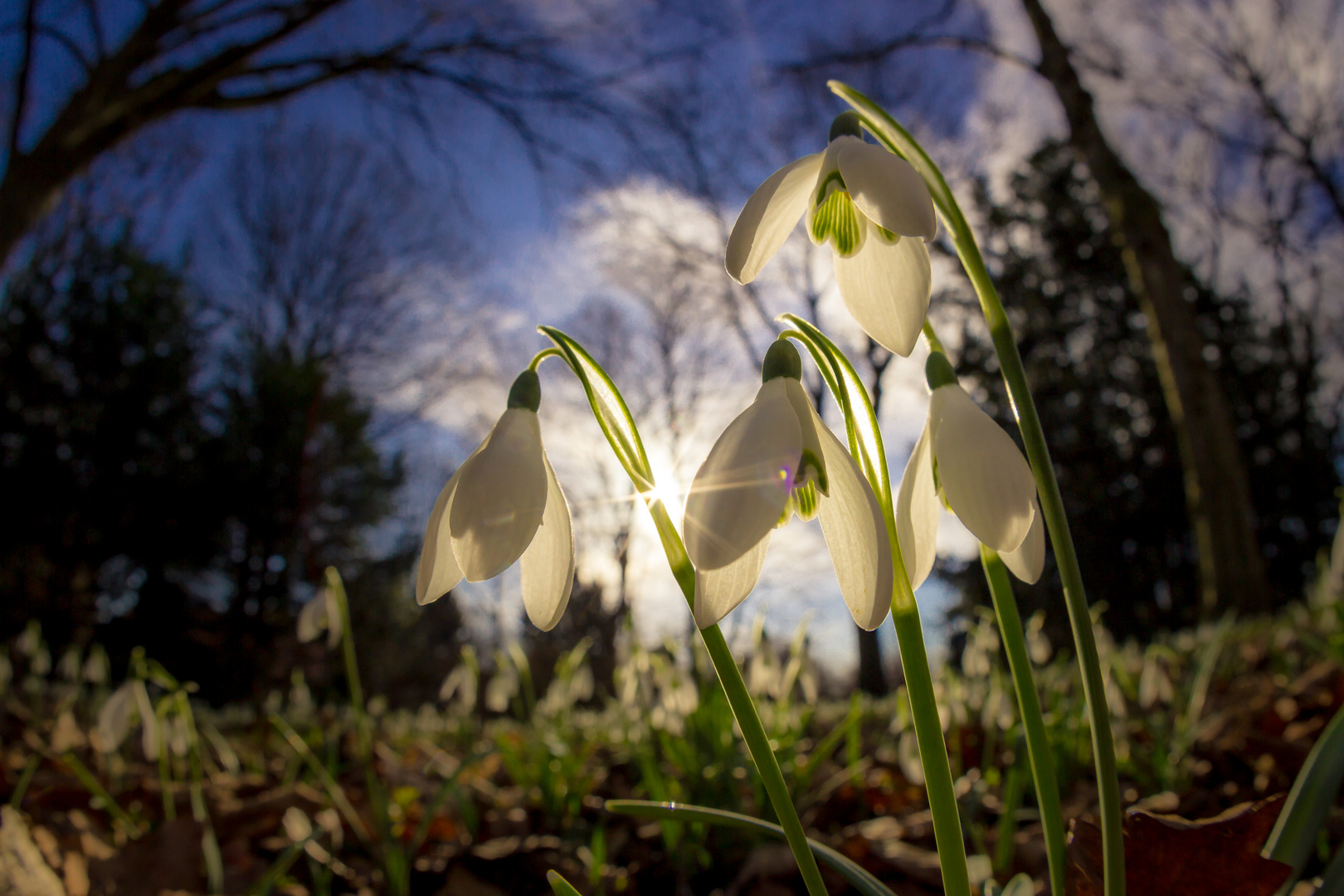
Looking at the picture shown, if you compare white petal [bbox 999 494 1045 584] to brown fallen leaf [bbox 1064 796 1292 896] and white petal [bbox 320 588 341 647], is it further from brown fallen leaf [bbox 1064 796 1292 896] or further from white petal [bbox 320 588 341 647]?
white petal [bbox 320 588 341 647]

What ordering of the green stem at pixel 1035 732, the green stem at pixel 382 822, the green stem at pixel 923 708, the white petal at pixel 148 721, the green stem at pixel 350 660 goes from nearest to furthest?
the green stem at pixel 923 708, the green stem at pixel 1035 732, the green stem at pixel 382 822, the green stem at pixel 350 660, the white petal at pixel 148 721

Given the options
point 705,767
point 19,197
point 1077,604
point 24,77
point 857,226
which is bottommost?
point 705,767

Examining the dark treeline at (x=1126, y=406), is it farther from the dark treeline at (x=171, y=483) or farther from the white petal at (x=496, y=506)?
the white petal at (x=496, y=506)

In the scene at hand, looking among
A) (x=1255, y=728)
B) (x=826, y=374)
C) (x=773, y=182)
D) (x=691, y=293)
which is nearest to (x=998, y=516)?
(x=826, y=374)

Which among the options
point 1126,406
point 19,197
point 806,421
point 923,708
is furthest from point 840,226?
point 1126,406

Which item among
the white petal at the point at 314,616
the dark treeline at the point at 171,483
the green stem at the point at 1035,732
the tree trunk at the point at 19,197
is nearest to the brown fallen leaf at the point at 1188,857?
the green stem at the point at 1035,732

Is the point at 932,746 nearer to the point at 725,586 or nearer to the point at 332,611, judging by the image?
the point at 725,586

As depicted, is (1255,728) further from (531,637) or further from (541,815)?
(531,637)

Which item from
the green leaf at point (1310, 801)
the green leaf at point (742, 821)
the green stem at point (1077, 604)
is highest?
the green stem at point (1077, 604)
